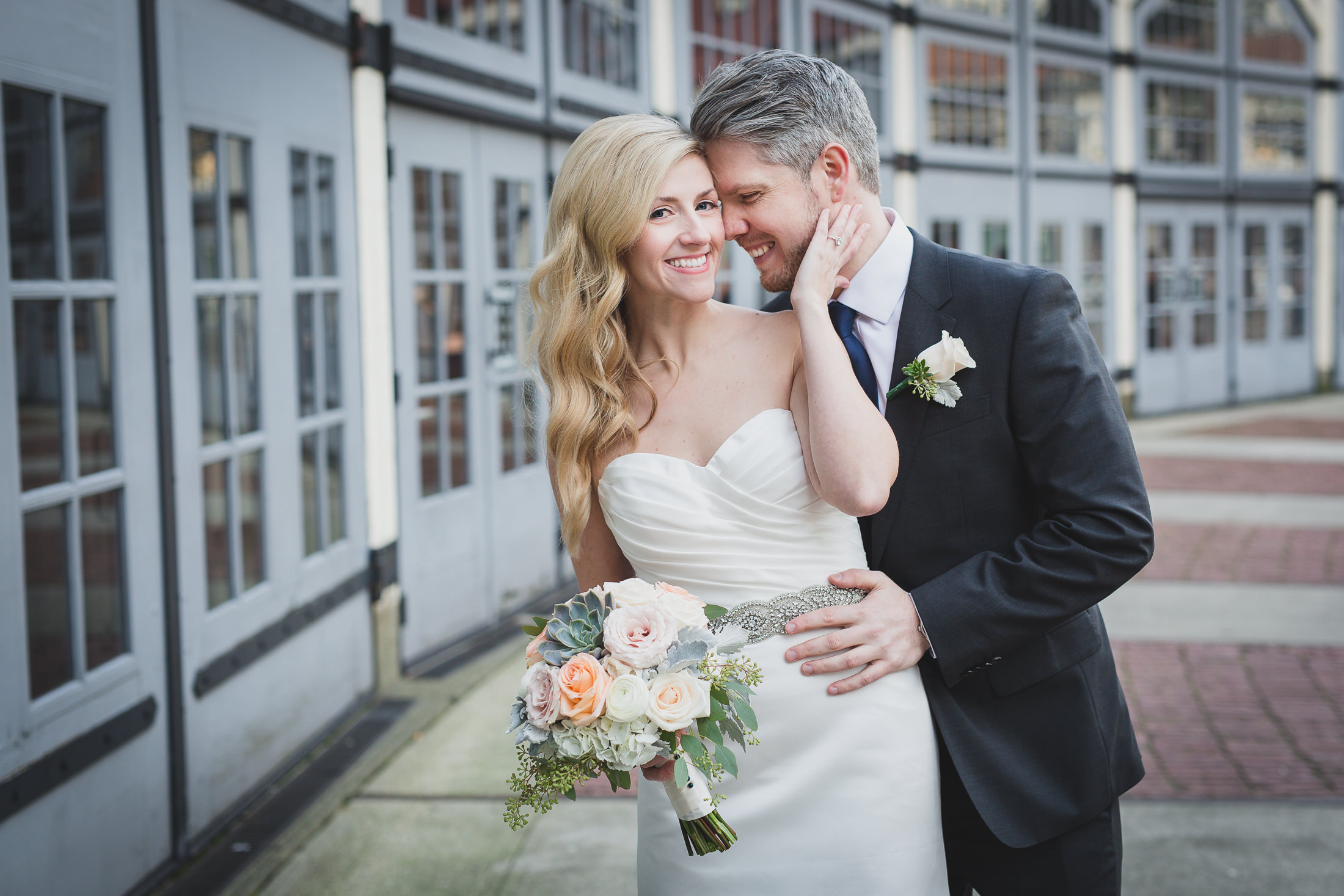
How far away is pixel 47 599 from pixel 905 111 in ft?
35.1

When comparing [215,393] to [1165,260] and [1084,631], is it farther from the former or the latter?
[1165,260]

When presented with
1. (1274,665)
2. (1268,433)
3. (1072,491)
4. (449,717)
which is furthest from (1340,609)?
(1268,433)

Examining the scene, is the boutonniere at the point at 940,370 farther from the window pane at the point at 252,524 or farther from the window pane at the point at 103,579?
the window pane at the point at 252,524

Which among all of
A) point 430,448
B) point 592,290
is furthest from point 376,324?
point 592,290

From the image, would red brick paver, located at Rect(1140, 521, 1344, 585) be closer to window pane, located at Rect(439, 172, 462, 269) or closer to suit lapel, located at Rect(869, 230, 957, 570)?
window pane, located at Rect(439, 172, 462, 269)

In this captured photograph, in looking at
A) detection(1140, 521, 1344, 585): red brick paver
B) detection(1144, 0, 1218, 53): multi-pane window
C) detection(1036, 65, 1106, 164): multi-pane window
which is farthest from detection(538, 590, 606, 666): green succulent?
detection(1144, 0, 1218, 53): multi-pane window

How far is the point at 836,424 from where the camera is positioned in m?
2.03

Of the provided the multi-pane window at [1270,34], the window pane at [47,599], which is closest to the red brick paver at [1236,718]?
the window pane at [47,599]

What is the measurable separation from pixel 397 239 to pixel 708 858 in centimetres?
384

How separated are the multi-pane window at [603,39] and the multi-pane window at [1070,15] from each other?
313 inches

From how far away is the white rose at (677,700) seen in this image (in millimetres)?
1774

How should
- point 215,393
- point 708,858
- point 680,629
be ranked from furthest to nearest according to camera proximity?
1. point 215,393
2. point 708,858
3. point 680,629

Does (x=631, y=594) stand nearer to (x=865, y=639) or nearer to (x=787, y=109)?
(x=865, y=639)

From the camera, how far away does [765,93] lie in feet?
7.27
